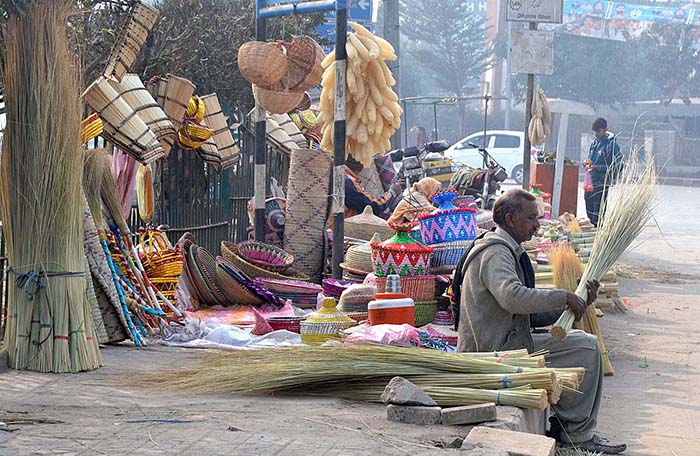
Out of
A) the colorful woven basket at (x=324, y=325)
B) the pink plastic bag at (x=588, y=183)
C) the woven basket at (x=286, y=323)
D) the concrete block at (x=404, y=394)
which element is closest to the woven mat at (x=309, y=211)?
the woven basket at (x=286, y=323)

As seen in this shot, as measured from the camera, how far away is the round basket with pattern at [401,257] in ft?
23.6

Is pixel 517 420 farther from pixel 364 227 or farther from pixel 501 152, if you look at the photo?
pixel 501 152

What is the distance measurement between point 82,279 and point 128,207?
182 centimetres

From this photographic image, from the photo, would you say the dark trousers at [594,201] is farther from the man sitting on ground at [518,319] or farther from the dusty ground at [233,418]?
the man sitting on ground at [518,319]

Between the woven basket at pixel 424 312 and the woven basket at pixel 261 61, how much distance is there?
264 centimetres

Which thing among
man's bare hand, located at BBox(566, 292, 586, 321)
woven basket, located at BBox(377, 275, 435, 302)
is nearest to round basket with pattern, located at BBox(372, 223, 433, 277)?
woven basket, located at BBox(377, 275, 435, 302)

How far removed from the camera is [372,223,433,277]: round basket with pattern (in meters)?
7.20

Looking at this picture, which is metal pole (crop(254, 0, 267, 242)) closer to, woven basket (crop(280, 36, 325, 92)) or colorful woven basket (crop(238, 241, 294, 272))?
woven basket (crop(280, 36, 325, 92))

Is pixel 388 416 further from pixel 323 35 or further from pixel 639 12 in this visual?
pixel 639 12

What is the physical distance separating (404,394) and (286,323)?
258cm

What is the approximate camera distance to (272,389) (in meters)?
4.94

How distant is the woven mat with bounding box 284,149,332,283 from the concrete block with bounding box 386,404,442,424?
4494 mm

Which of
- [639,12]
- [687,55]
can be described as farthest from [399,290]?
[639,12]

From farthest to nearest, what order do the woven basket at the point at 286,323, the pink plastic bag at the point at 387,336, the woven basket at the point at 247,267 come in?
the woven basket at the point at 247,267
the woven basket at the point at 286,323
the pink plastic bag at the point at 387,336
